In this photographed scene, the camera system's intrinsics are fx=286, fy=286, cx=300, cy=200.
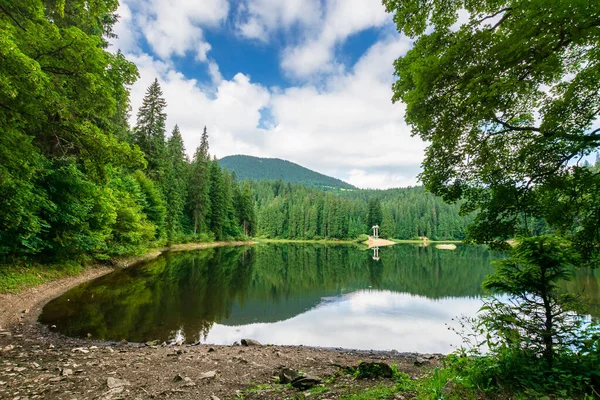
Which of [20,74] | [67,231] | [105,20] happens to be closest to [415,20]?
[20,74]

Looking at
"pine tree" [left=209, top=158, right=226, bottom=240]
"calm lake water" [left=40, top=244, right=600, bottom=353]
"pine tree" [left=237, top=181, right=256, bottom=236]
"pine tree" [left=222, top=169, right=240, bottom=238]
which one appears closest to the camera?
"calm lake water" [left=40, top=244, right=600, bottom=353]

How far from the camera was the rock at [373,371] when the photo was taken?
5.57 meters

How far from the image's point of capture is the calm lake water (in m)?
10.8

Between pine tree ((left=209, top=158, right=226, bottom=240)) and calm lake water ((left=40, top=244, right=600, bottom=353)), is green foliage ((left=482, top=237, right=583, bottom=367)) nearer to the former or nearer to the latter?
calm lake water ((left=40, top=244, right=600, bottom=353))

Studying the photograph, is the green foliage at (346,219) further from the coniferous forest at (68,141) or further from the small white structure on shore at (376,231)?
the coniferous forest at (68,141)

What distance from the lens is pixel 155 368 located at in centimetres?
632

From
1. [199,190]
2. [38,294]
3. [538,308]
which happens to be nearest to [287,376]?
[538,308]

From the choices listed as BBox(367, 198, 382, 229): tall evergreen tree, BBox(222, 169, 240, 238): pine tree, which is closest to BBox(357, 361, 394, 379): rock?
BBox(222, 169, 240, 238): pine tree

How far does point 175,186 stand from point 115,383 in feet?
139

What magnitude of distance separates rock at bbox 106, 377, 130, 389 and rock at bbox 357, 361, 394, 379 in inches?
174

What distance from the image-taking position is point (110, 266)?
21172 mm

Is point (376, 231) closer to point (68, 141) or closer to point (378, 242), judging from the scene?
point (378, 242)

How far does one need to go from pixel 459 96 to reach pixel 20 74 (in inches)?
344

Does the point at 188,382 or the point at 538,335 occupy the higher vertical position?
the point at 538,335
